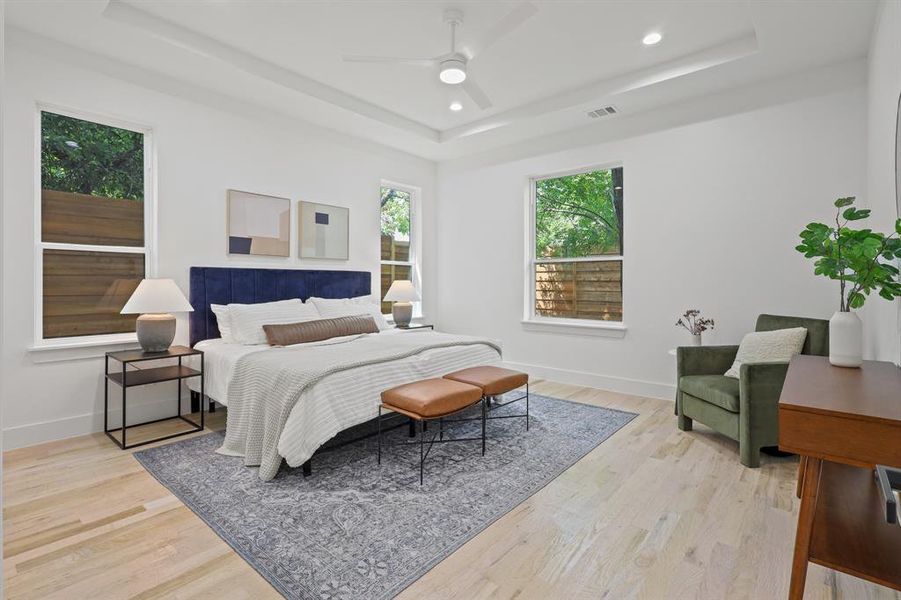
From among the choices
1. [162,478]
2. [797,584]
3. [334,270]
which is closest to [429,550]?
[797,584]

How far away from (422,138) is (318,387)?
350cm

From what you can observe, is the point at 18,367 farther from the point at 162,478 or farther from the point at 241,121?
the point at 241,121

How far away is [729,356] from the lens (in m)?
3.72

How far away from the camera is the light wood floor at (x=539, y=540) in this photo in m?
1.91

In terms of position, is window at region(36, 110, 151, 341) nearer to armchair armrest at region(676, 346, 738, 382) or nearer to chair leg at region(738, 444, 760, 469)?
armchair armrest at region(676, 346, 738, 382)

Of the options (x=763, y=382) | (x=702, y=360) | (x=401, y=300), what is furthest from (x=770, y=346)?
(x=401, y=300)

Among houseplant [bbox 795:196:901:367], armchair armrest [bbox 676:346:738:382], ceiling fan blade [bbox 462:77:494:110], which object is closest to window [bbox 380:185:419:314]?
ceiling fan blade [bbox 462:77:494:110]

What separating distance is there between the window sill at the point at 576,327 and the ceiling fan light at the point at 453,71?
2817 mm

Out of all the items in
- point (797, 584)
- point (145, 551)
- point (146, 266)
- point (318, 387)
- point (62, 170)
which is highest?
point (62, 170)

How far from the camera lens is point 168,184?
3932 mm

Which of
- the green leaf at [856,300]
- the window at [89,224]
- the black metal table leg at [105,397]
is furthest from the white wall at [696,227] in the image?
the black metal table leg at [105,397]

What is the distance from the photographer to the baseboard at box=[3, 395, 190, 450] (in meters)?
3.27

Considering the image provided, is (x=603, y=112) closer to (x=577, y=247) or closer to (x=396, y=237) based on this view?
(x=577, y=247)

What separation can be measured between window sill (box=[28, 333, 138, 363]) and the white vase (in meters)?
4.48
